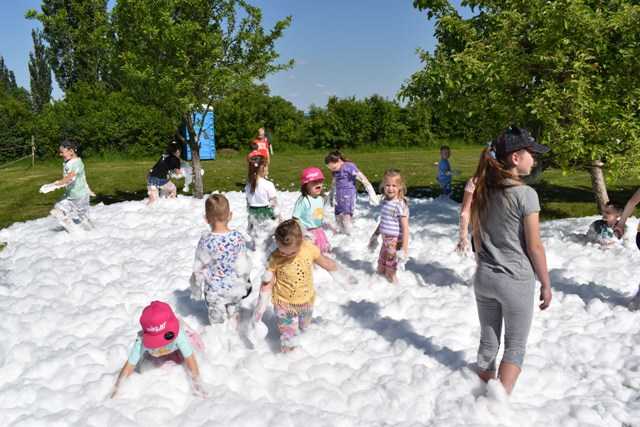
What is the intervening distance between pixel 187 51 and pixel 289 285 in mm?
8701

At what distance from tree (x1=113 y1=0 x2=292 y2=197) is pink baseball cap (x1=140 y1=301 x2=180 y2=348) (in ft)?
26.7

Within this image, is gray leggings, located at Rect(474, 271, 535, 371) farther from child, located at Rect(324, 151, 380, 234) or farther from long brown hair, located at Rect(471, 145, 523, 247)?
child, located at Rect(324, 151, 380, 234)

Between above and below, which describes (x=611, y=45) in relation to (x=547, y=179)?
above

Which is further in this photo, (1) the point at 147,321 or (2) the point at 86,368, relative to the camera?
(2) the point at 86,368

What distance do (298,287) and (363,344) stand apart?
39.3 inches

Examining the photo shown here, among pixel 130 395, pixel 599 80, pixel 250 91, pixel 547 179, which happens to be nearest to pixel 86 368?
pixel 130 395

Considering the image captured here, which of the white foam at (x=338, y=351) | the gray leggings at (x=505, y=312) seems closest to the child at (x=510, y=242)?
the gray leggings at (x=505, y=312)

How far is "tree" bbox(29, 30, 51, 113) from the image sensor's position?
61.9 metres

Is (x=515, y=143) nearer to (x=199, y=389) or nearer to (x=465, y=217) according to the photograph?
(x=465, y=217)

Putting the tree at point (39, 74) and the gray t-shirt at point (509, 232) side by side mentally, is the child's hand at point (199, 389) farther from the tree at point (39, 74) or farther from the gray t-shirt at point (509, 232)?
the tree at point (39, 74)

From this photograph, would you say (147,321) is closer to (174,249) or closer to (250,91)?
(174,249)

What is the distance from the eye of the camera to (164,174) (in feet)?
41.6

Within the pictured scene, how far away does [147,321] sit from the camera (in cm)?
445

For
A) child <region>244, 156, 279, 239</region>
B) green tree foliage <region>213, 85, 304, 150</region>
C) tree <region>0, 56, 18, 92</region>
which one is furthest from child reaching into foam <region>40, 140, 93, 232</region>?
tree <region>0, 56, 18, 92</region>
